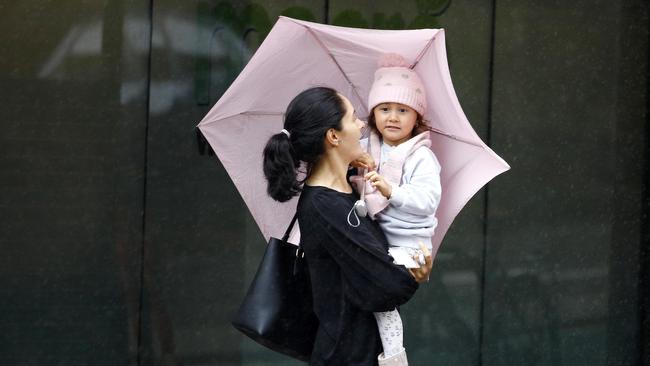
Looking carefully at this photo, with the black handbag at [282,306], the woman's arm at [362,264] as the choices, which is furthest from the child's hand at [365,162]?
the black handbag at [282,306]

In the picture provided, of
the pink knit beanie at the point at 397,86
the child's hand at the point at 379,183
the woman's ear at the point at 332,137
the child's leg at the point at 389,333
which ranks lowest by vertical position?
the child's leg at the point at 389,333

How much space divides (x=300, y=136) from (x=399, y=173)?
1.40 ft

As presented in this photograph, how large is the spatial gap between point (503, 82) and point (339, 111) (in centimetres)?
406

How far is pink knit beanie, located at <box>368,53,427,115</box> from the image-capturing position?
13.1ft

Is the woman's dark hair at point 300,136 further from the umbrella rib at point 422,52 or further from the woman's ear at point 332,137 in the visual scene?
the umbrella rib at point 422,52

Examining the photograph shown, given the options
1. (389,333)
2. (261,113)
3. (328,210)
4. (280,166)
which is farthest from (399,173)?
(261,113)

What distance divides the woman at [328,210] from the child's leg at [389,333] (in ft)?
0.09

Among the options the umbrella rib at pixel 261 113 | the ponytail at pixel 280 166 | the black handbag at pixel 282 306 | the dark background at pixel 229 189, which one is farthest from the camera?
the dark background at pixel 229 189

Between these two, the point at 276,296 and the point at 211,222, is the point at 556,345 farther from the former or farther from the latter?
the point at 276,296

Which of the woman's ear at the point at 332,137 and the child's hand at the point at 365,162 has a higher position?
the woman's ear at the point at 332,137

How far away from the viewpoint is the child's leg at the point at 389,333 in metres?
3.84

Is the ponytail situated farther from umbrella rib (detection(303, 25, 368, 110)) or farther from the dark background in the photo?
the dark background

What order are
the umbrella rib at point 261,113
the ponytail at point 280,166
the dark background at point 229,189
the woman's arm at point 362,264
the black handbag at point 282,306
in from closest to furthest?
the woman's arm at point 362,264 → the ponytail at point 280,166 → the black handbag at point 282,306 → the umbrella rib at point 261,113 → the dark background at point 229,189

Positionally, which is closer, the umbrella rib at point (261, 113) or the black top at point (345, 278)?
the black top at point (345, 278)
